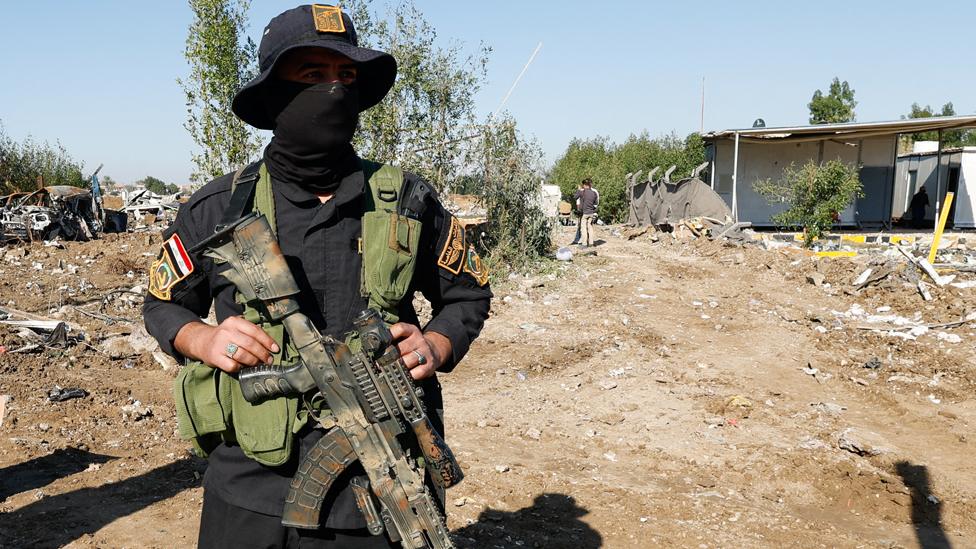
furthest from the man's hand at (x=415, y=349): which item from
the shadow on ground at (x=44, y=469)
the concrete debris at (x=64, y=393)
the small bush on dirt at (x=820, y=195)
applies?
the small bush on dirt at (x=820, y=195)

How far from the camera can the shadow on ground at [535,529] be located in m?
3.65

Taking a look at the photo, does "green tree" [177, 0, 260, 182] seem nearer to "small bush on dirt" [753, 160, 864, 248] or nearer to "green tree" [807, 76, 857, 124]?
"small bush on dirt" [753, 160, 864, 248]

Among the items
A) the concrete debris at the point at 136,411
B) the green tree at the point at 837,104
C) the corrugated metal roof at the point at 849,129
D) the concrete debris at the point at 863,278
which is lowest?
the concrete debris at the point at 136,411

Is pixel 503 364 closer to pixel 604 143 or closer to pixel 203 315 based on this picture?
pixel 203 315

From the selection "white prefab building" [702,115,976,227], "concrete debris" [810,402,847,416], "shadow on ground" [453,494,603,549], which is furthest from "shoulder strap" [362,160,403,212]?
"white prefab building" [702,115,976,227]

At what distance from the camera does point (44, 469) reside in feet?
14.9

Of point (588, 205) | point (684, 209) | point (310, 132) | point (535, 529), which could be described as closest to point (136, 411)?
point (535, 529)

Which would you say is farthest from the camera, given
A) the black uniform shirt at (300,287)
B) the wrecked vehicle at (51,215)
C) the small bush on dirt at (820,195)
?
the wrecked vehicle at (51,215)

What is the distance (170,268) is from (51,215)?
18.1 m

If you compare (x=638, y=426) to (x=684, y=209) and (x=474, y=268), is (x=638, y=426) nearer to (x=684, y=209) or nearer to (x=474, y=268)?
(x=474, y=268)

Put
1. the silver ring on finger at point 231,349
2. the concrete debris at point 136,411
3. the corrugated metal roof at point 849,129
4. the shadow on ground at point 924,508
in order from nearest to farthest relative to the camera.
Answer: the silver ring on finger at point 231,349, the shadow on ground at point 924,508, the concrete debris at point 136,411, the corrugated metal roof at point 849,129

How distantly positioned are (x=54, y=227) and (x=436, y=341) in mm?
18402

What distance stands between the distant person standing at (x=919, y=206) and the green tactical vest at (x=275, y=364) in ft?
74.9

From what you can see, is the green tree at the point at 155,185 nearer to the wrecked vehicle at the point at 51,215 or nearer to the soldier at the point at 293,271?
the wrecked vehicle at the point at 51,215
